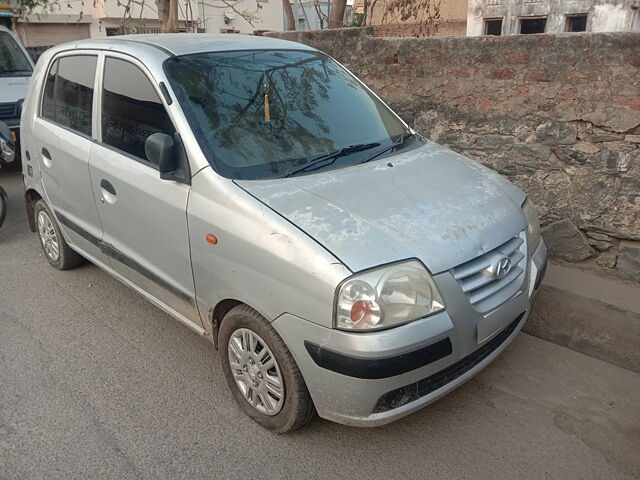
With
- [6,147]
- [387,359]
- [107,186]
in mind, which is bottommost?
[387,359]

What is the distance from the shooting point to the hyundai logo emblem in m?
2.49

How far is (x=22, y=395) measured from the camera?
120 inches

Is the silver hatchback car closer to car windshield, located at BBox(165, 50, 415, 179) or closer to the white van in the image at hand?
car windshield, located at BBox(165, 50, 415, 179)

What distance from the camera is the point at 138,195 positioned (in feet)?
10.0

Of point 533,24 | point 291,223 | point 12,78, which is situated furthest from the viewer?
point 533,24

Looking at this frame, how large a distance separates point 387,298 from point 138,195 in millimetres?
1615

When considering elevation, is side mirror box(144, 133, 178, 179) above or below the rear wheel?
above

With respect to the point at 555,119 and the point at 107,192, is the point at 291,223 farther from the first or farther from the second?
the point at 555,119

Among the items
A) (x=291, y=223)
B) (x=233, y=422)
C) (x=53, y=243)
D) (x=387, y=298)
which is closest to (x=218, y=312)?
(x=233, y=422)

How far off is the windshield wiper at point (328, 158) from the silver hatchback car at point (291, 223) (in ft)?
0.04

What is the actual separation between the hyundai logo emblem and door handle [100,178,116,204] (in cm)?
222

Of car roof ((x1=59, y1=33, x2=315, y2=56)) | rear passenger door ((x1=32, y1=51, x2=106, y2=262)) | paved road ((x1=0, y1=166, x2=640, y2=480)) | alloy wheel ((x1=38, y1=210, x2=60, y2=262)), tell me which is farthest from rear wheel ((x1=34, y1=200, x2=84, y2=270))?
car roof ((x1=59, y1=33, x2=315, y2=56))

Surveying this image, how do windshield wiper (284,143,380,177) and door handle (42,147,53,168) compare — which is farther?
door handle (42,147,53,168)

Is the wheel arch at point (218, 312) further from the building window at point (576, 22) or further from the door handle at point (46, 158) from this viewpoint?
the building window at point (576, 22)
